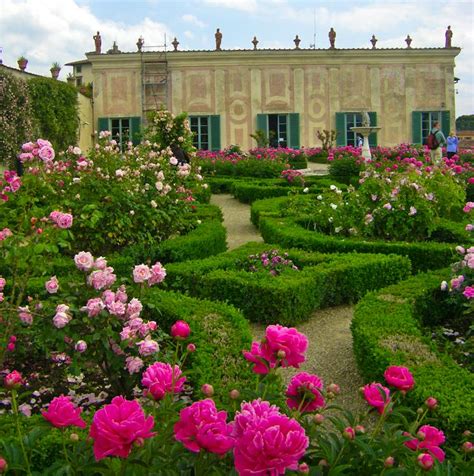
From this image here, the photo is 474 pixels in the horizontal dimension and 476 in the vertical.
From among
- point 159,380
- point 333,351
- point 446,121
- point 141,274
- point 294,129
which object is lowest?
point 333,351

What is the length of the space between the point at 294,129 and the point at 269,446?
23616 mm

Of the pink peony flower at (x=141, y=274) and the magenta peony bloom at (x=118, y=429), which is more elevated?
the pink peony flower at (x=141, y=274)

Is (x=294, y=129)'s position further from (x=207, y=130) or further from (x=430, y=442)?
(x=430, y=442)

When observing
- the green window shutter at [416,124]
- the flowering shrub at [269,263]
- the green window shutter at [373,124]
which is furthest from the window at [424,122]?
the flowering shrub at [269,263]

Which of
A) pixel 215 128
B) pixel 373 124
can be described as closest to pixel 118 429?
pixel 215 128

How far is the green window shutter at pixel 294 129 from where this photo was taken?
24406 mm

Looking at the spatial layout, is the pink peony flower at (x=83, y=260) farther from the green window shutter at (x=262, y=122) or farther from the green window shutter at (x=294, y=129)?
the green window shutter at (x=294, y=129)

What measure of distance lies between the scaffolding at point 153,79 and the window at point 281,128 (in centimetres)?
365

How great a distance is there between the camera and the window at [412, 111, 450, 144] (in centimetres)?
2459

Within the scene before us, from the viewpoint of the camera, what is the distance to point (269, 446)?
4.35ft

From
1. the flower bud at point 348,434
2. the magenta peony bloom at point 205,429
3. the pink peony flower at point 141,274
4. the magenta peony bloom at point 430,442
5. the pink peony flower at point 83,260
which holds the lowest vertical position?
the magenta peony bloom at point 430,442

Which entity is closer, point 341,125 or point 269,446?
point 269,446

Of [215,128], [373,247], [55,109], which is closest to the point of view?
[373,247]

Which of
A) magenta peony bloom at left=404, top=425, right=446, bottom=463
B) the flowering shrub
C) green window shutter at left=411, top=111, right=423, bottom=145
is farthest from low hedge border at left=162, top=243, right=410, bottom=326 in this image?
green window shutter at left=411, top=111, right=423, bottom=145
